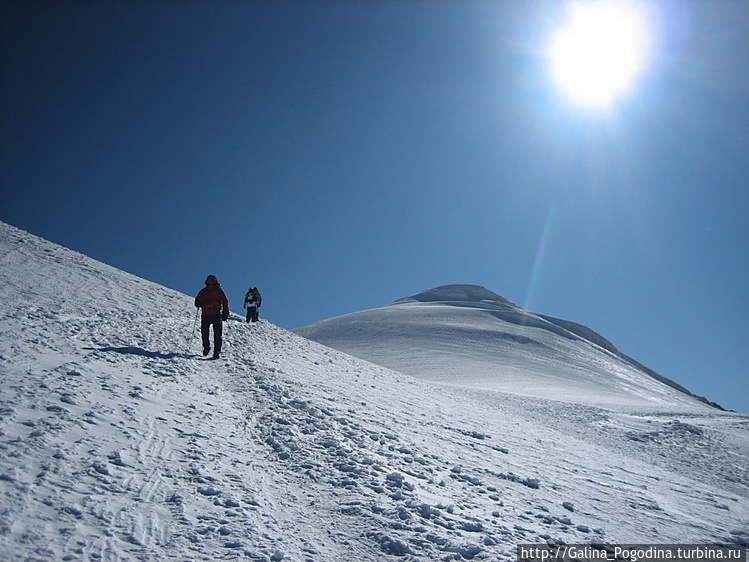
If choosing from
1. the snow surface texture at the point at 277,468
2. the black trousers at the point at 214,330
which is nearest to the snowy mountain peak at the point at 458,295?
the black trousers at the point at 214,330

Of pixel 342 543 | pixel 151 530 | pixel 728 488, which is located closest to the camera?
pixel 151 530

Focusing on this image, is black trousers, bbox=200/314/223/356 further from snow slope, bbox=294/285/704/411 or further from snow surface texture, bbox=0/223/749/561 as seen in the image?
snow slope, bbox=294/285/704/411

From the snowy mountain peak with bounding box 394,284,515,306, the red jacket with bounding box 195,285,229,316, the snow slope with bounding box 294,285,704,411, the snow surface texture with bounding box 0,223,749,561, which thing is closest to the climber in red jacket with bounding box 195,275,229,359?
the red jacket with bounding box 195,285,229,316

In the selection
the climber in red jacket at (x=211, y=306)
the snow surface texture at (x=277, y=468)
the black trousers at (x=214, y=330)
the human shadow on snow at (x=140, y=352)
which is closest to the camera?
the snow surface texture at (x=277, y=468)

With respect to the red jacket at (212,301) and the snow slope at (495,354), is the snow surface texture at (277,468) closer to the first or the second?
the red jacket at (212,301)

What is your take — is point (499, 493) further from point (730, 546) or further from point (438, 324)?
point (438, 324)

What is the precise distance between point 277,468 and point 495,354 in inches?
1474

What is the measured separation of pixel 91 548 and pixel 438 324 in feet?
169

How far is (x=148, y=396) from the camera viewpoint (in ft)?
24.0

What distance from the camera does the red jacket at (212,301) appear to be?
12852 mm

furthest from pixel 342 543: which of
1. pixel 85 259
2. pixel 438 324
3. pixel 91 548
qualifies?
pixel 438 324

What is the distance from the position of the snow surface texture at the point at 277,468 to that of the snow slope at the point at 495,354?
48.6 feet

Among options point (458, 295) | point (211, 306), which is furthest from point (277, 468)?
point (458, 295)

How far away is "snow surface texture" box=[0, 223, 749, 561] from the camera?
13.6ft
